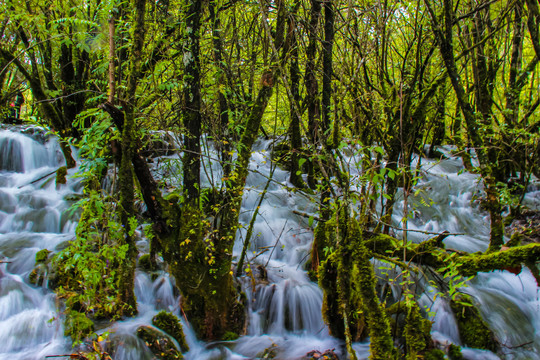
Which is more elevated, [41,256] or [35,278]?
[41,256]

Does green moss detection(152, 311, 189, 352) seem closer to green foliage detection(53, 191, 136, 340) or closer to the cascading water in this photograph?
green foliage detection(53, 191, 136, 340)

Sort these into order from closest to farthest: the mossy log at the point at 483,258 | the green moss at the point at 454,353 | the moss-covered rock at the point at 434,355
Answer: the mossy log at the point at 483,258, the moss-covered rock at the point at 434,355, the green moss at the point at 454,353

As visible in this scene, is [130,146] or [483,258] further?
[130,146]

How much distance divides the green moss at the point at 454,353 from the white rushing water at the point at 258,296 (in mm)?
159

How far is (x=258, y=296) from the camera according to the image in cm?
464

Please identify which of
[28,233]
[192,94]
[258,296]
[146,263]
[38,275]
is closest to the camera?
[192,94]

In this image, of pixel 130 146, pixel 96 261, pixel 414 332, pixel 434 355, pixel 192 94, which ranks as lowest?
pixel 434 355

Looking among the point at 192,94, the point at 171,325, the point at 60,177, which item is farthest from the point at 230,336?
the point at 60,177

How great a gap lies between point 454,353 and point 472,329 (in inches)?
21.1

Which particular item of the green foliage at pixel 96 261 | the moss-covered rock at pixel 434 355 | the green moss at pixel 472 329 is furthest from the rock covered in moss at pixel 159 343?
the green moss at pixel 472 329

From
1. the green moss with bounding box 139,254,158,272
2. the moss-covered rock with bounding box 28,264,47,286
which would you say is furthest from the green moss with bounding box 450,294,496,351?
the moss-covered rock with bounding box 28,264,47,286

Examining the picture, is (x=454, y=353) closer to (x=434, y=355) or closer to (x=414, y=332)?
(x=434, y=355)

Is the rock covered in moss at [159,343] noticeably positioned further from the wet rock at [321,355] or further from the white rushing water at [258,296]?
the wet rock at [321,355]

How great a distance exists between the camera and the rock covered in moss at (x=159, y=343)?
3.60 metres
